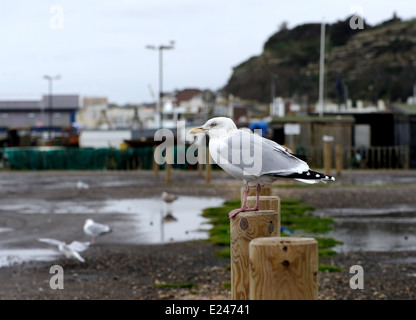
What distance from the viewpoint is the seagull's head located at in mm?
5324

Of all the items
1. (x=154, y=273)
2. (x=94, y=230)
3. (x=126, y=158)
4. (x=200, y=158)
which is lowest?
(x=154, y=273)

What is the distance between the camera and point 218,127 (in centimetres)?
536

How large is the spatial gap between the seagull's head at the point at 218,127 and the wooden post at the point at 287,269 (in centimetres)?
162

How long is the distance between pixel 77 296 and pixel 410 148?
3431cm

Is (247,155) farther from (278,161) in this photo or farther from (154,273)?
(154,273)

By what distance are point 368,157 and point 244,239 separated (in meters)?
37.2

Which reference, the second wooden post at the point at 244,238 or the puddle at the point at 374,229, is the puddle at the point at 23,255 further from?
the second wooden post at the point at 244,238

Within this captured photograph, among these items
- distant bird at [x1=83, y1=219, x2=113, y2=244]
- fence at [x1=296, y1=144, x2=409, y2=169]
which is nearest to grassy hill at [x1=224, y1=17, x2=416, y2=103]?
fence at [x1=296, y1=144, x2=409, y2=169]

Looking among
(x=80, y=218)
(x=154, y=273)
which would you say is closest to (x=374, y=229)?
(x=154, y=273)

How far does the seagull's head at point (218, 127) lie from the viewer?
5.32 meters

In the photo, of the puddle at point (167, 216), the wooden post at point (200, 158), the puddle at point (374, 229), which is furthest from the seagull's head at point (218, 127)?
the wooden post at point (200, 158)

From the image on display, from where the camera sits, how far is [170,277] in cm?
1057
